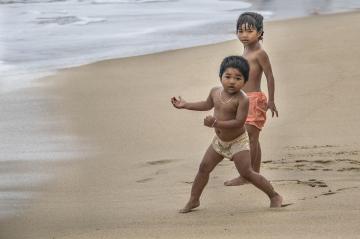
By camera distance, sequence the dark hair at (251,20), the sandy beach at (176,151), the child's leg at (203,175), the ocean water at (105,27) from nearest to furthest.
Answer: the sandy beach at (176,151)
the child's leg at (203,175)
the dark hair at (251,20)
the ocean water at (105,27)

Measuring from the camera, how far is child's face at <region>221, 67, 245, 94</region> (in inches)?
175

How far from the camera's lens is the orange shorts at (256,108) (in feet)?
17.1

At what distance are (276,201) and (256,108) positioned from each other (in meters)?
0.85

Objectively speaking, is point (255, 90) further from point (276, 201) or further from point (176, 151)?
point (176, 151)

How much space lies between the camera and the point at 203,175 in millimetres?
4625

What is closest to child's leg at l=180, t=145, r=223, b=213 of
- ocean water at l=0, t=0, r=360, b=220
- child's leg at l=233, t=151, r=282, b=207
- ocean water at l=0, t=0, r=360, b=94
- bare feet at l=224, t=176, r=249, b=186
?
child's leg at l=233, t=151, r=282, b=207

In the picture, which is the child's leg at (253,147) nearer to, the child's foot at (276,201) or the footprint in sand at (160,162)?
the child's foot at (276,201)

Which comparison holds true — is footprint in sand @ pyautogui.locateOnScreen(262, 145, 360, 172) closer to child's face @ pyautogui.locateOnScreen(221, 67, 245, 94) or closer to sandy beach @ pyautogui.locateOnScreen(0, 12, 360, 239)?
sandy beach @ pyautogui.locateOnScreen(0, 12, 360, 239)

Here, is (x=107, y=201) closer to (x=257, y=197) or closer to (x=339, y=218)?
(x=257, y=197)

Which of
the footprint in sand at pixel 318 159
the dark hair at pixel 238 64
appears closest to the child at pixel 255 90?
the footprint in sand at pixel 318 159

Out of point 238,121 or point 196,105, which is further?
point 196,105

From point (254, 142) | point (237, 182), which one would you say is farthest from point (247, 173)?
point (254, 142)

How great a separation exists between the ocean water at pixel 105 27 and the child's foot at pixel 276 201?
545 cm

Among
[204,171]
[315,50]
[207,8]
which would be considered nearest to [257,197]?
[204,171]
